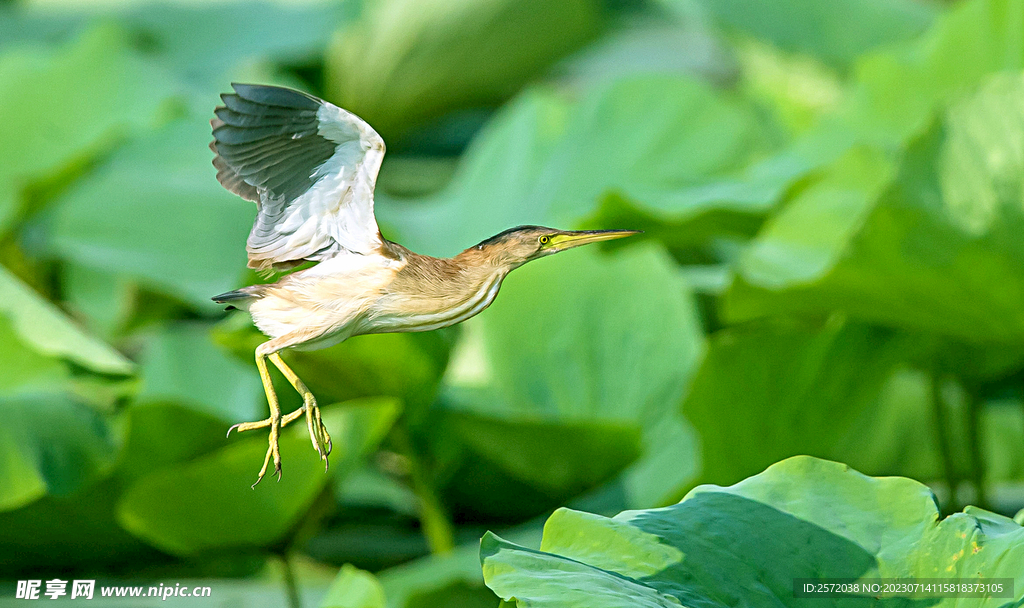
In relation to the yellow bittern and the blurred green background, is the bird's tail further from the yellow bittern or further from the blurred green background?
the blurred green background

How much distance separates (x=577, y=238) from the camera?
0.22m

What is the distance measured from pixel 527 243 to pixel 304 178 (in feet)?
0.21

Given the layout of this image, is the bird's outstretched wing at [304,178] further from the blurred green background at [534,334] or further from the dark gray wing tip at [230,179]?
the blurred green background at [534,334]

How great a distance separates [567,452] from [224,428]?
213mm

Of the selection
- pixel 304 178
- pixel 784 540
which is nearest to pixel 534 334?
pixel 784 540

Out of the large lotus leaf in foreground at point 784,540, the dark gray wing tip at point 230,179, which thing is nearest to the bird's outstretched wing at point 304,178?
the dark gray wing tip at point 230,179

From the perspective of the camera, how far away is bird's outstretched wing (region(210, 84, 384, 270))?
239 millimetres

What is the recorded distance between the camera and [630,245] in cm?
88

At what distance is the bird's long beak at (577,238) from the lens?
8.4 inches

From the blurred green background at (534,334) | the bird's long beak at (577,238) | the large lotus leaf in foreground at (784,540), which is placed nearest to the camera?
the bird's long beak at (577,238)

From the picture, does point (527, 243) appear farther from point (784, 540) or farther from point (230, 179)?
point (784, 540)

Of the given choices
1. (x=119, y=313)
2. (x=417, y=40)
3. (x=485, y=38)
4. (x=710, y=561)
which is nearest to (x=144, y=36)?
(x=417, y=40)

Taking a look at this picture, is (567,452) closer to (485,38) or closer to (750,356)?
(750,356)

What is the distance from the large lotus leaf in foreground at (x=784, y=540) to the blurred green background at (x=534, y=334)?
137 millimetres
